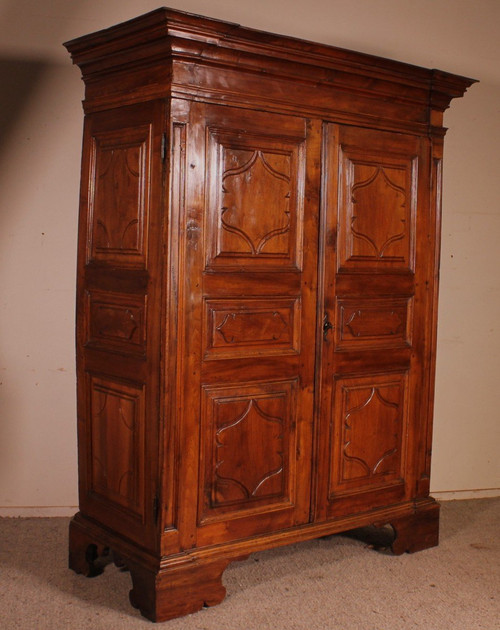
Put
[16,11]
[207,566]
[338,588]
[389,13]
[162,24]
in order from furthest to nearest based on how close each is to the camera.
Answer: [389,13], [16,11], [338,588], [207,566], [162,24]

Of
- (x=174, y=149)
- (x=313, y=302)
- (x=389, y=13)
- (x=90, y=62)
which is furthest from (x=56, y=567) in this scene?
(x=389, y=13)

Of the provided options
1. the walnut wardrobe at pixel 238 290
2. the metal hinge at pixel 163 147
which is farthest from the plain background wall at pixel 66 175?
the metal hinge at pixel 163 147

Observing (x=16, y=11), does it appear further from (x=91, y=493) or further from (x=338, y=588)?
(x=338, y=588)

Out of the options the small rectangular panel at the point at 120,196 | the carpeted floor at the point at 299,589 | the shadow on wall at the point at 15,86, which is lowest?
the carpeted floor at the point at 299,589

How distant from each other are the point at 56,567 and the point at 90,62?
2.04 meters

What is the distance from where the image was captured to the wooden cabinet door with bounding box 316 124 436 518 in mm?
3320

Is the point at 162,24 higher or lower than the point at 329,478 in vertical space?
higher

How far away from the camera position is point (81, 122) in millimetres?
3846

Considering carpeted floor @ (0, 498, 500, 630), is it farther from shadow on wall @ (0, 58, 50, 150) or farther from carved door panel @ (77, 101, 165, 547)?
shadow on wall @ (0, 58, 50, 150)

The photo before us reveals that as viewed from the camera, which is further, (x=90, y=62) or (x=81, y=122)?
(x=81, y=122)

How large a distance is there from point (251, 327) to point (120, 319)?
50 cm

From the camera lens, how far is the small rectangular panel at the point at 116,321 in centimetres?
298

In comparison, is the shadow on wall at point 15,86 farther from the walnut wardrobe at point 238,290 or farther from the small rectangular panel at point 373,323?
the small rectangular panel at point 373,323

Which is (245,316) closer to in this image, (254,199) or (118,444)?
(254,199)
